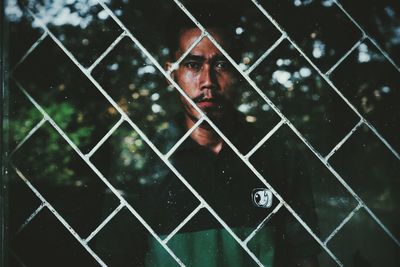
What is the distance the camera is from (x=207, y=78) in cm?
148

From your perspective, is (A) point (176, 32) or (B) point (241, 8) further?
(B) point (241, 8)

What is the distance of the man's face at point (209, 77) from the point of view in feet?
4.82

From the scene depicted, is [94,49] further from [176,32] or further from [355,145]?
[355,145]

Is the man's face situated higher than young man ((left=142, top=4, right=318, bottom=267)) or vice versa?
the man's face

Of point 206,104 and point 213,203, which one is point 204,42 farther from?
point 213,203

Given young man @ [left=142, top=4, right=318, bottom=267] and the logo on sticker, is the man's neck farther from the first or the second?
the logo on sticker

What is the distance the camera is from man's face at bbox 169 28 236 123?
1.47 meters

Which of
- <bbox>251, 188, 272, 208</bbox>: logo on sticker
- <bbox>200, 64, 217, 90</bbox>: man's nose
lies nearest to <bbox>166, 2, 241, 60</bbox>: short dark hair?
<bbox>200, 64, 217, 90</bbox>: man's nose

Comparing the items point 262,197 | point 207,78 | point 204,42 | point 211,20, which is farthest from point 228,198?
point 211,20

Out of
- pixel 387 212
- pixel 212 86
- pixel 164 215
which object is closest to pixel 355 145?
pixel 387 212

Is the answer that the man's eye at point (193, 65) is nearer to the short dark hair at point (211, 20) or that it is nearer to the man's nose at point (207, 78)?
the man's nose at point (207, 78)

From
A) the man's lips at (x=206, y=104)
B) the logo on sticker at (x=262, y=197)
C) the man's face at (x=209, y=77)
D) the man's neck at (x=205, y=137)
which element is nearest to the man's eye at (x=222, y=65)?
the man's face at (x=209, y=77)

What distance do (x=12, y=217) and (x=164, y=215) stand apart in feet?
1.76

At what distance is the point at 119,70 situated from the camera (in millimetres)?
2502
